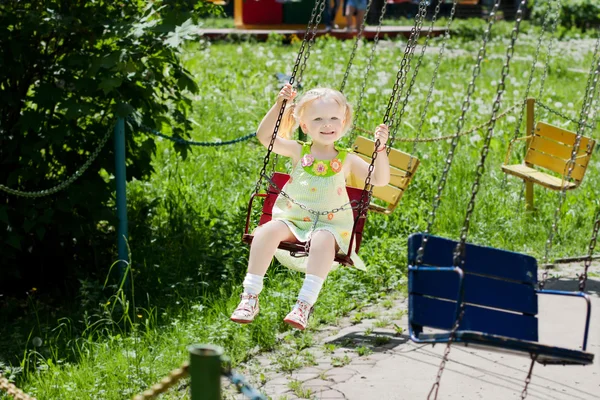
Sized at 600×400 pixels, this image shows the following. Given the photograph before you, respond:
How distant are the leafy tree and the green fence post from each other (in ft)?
13.0

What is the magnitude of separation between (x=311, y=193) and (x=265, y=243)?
18.9 inches

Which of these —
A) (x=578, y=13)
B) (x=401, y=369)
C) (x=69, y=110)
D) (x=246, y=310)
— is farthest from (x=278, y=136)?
(x=578, y=13)

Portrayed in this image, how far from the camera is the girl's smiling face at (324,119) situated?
16.4 feet

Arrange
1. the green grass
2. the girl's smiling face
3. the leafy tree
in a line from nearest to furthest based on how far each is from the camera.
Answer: the girl's smiling face < the green grass < the leafy tree

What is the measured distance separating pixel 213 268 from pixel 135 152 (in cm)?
111

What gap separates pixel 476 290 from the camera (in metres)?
3.86

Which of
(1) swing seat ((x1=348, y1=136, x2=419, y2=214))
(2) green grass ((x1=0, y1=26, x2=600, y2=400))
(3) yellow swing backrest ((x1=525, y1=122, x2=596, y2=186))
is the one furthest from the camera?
(3) yellow swing backrest ((x1=525, y1=122, x2=596, y2=186))

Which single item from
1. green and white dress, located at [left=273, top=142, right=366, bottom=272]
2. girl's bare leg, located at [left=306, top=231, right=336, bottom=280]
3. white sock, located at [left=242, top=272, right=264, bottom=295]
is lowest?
white sock, located at [left=242, top=272, right=264, bottom=295]

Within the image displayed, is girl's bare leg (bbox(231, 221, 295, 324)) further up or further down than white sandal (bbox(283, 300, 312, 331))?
further up

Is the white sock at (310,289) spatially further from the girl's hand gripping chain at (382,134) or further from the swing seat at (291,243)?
the girl's hand gripping chain at (382,134)

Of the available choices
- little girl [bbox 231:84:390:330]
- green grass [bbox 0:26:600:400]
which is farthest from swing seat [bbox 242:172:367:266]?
green grass [bbox 0:26:600:400]

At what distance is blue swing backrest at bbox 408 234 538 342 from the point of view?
380 centimetres

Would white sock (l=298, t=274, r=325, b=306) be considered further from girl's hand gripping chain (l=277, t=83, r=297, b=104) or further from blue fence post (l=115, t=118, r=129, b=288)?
blue fence post (l=115, t=118, r=129, b=288)

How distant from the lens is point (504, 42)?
1958cm
